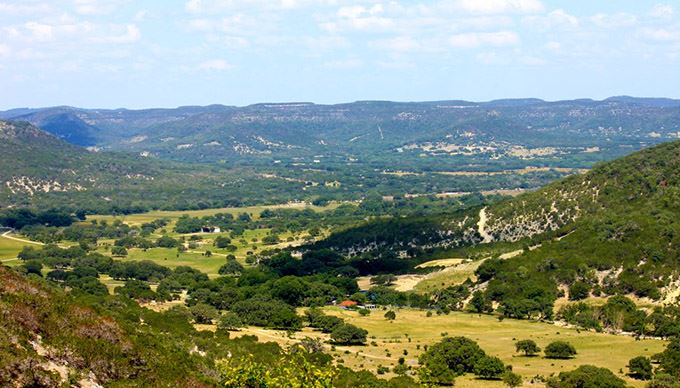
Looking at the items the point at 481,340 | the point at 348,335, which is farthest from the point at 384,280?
the point at 348,335

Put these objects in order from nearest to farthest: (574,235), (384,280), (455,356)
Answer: (455,356) < (574,235) < (384,280)

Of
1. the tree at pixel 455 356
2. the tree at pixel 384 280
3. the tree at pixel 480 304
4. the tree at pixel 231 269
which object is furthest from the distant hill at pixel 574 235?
the tree at pixel 455 356

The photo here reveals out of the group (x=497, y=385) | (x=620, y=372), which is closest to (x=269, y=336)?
(x=497, y=385)

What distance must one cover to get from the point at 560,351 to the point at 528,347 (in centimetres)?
324

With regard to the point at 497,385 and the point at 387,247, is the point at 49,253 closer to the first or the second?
the point at 387,247

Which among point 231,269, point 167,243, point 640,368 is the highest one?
point 640,368

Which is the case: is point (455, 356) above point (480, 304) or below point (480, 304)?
above

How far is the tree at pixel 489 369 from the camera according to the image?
77.1m

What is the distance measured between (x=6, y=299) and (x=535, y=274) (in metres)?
92.8

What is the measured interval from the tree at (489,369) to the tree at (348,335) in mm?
18147

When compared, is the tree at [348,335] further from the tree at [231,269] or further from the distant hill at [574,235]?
the tree at [231,269]

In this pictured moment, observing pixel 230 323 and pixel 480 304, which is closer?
pixel 230 323

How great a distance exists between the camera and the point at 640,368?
246 feet

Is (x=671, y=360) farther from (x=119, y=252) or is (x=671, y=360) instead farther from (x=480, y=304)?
(x=119, y=252)
